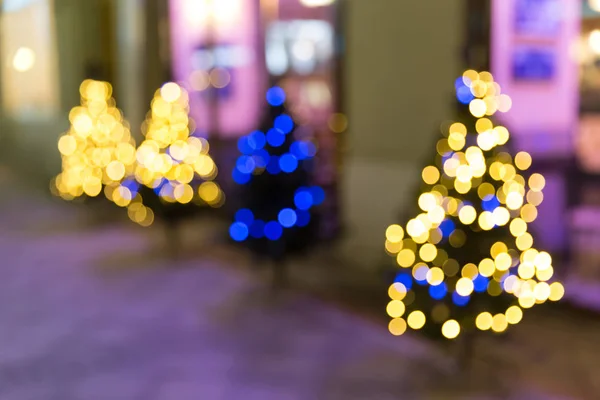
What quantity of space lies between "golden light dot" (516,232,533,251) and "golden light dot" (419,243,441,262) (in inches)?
15.3

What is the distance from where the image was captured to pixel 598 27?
5.88m

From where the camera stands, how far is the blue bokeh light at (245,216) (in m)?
4.71

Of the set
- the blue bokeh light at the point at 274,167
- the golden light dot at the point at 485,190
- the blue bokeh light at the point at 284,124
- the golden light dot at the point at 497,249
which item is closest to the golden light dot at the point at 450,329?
the golden light dot at the point at 497,249

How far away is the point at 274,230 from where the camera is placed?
4.68 m

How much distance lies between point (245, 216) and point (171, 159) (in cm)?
139

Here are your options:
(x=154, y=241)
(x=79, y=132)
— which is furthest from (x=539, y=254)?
(x=79, y=132)

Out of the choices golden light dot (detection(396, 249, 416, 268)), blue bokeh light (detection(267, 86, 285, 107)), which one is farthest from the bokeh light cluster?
golden light dot (detection(396, 249, 416, 268))

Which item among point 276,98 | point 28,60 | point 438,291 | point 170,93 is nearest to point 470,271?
point 438,291

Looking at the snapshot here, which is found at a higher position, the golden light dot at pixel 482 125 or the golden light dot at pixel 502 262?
the golden light dot at pixel 482 125

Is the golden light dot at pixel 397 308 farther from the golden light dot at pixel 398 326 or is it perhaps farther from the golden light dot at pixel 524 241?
the golden light dot at pixel 524 241

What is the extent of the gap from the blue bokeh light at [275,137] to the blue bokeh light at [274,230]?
0.53 meters

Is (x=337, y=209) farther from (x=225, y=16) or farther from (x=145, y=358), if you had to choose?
(x=225, y=16)

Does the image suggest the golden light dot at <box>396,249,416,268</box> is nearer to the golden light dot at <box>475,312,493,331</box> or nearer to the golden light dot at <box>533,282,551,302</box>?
the golden light dot at <box>475,312,493,331</box>

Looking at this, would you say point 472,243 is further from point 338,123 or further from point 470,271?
point 338,123
